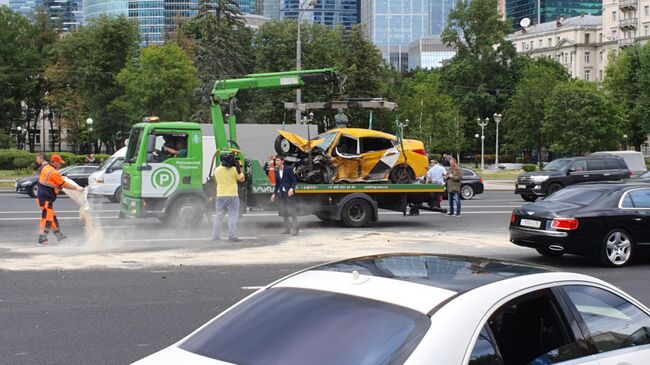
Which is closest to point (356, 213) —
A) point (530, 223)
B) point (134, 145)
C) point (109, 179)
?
point (134, 145)

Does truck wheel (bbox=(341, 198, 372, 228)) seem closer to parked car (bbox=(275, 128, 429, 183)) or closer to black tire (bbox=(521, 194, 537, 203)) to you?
parked car (bbox=(275, 128, 429, 183))

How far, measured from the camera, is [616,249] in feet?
40.8

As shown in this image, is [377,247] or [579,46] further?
[579,46]

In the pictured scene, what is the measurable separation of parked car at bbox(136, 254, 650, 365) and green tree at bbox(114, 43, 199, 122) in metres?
56.3

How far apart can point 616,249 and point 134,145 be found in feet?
37.1

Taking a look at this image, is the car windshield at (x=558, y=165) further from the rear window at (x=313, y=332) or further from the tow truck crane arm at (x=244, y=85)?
the rear window at (x=313, y=332)

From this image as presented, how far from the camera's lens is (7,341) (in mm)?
7367

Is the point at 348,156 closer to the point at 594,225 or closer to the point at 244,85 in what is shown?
the point at 244,85

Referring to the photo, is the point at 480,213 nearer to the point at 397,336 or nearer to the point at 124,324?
the point at 124,324

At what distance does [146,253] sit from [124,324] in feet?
18.6

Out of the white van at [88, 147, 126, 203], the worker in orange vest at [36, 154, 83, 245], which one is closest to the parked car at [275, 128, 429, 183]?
the worker in orange vest at [36, 154, 83, 245]

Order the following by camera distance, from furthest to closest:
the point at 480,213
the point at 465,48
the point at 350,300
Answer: the point at 465,48
the point at 480,213
the point at 350,300

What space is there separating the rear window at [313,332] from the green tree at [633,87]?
82108 millimetres

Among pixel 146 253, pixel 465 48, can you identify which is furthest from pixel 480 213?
pixel 465 48
